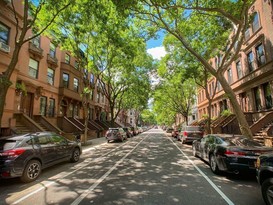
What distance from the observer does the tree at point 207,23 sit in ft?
33.6

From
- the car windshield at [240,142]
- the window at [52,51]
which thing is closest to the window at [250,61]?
the car windshield at [240,142]

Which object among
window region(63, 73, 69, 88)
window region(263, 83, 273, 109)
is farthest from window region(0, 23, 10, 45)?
window region(263, 83, 273, 109)

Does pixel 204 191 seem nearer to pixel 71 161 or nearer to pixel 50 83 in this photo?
pixel 71 161

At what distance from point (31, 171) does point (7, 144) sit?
1.26m

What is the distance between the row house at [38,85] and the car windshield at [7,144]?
492 cm

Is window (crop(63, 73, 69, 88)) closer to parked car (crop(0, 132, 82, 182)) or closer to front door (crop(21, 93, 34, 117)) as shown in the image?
front door (crop(21, 93, 34, 117))

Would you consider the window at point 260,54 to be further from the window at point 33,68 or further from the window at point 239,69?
the window at point 33,68

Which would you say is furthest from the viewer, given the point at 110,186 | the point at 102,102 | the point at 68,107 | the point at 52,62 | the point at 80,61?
the point at 102,102


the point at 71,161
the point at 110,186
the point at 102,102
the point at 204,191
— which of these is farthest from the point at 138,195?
the point at 102,102

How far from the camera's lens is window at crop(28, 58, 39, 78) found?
58.3 ft

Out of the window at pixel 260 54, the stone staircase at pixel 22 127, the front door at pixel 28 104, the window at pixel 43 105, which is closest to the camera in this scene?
the stone staircase at pixel 22 127

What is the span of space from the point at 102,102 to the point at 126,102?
502cm

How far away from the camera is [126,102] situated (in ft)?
135

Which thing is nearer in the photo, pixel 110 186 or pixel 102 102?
pixel 110 186
